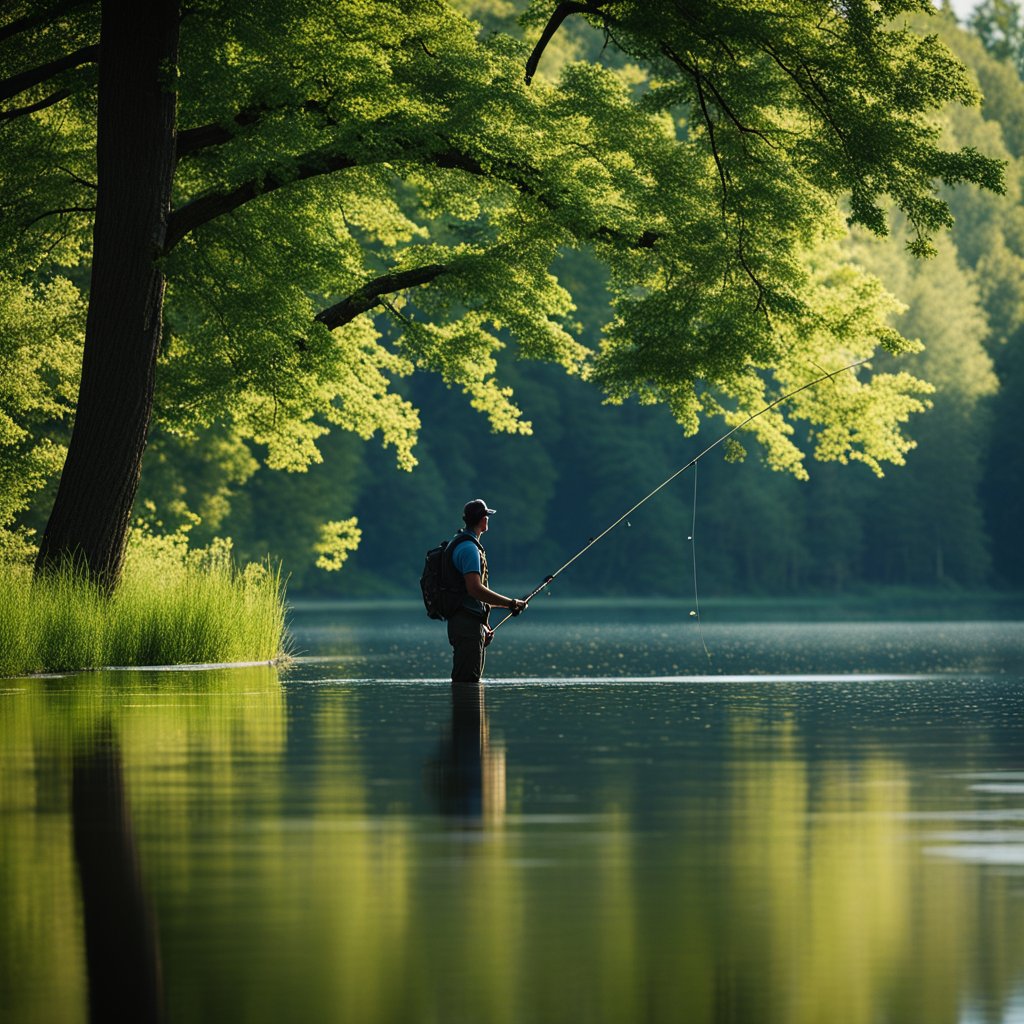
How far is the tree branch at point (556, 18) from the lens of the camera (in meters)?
26.3

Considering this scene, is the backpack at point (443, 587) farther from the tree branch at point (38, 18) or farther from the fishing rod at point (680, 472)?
the tree branch at point (38, 18)

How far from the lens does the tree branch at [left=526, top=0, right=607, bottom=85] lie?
26266 millimetres

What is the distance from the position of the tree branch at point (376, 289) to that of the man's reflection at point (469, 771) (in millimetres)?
13620

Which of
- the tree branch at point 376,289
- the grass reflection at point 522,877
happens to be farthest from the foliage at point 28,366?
the grass reflection at point 522,877

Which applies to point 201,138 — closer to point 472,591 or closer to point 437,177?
point 437,177

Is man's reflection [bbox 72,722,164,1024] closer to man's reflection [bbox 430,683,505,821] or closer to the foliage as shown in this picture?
man's reflection [bbox 430,683,505,821]

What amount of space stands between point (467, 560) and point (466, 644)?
1145 millimetres

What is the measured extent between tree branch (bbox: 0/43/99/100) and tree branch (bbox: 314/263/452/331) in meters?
4.91

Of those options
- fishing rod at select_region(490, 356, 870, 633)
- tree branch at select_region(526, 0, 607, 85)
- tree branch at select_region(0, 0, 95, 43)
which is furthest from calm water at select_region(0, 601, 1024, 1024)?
tree branch at select_region(526, 0, 607, 85)

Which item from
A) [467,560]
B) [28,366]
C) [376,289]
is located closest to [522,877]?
[467,560]

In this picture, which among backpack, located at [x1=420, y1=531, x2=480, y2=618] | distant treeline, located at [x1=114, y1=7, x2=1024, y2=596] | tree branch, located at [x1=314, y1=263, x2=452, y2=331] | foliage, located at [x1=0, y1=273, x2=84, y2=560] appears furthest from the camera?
distant treeline, located at [x1=114, y1=7, x2=1024, y2=596]

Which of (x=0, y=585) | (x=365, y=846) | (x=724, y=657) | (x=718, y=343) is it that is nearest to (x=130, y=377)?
(x=0, y=585)

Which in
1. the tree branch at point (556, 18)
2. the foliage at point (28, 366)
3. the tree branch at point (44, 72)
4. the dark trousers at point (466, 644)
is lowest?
the dark trousers at point (466, 644)

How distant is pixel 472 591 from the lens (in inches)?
709
